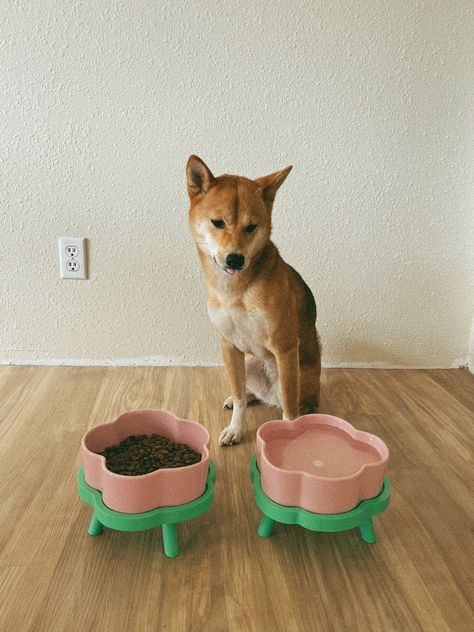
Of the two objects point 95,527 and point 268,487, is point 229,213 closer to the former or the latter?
point 268,487

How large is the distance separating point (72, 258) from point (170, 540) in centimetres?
106

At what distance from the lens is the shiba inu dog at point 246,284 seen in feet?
3.43

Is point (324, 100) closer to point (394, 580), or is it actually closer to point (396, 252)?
point (396, 252)

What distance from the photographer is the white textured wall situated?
4.65 ft

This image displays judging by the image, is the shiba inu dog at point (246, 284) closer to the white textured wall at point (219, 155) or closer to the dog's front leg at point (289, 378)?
the dog's front leg at point (289, 378)

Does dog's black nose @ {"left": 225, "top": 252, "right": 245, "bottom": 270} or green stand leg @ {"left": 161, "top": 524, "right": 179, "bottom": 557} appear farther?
dog's black nose @ {"left": 225, "top": 252, "right": 245, "bottom": 270}

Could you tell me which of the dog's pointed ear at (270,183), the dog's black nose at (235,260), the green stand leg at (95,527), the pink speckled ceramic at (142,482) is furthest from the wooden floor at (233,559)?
the dog's pointed ear at (270,183)

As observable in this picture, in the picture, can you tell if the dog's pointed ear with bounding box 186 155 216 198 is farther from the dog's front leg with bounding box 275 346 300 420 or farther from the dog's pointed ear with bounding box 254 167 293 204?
the dog's front leg with bounding box 275 346 300 420

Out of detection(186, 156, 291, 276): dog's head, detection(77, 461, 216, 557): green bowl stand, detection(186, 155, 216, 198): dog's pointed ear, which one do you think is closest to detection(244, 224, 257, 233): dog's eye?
detection(186, 156, 291, 276): dog's head

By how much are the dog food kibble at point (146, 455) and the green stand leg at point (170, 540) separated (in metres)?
0.11

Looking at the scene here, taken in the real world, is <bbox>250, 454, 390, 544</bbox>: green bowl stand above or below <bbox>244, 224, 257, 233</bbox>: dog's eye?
below

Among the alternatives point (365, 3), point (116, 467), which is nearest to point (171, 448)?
point (116, 467)

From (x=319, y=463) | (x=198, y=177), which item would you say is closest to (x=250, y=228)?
(x=198, y=177)

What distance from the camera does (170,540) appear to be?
814mm
